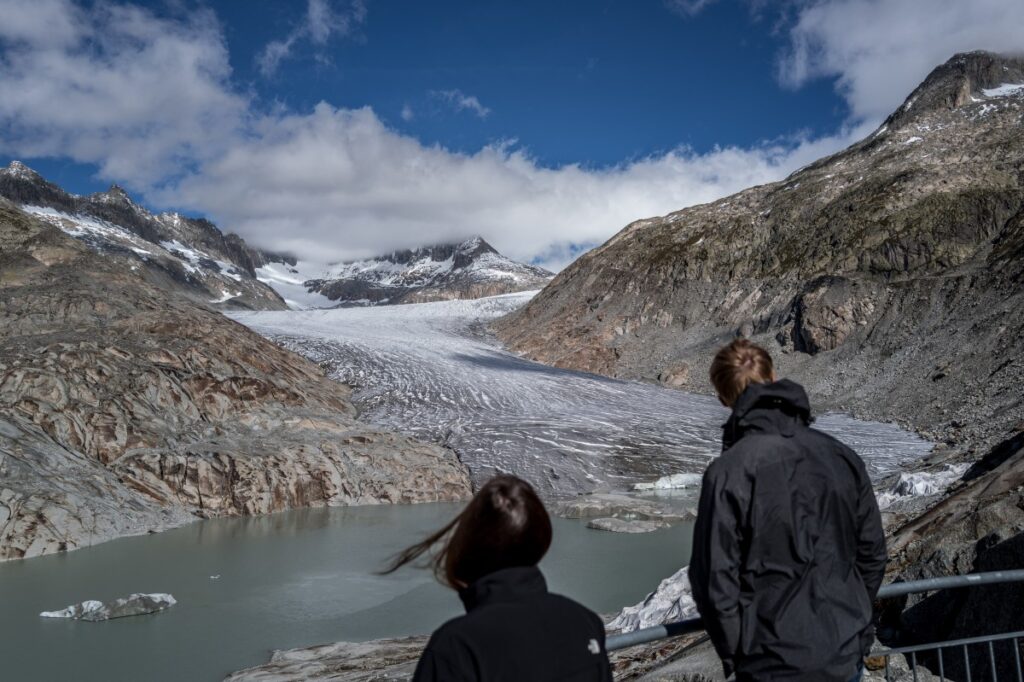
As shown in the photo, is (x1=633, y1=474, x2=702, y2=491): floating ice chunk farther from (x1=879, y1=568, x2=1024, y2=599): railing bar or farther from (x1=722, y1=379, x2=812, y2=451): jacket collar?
(x1=722, y1=379, x2=812, y2=451): jacket collar

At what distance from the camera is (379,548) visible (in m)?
15.6

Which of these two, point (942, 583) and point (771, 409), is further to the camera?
point (942, 583)

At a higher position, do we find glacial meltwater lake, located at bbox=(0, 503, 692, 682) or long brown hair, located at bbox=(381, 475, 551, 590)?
long brown hair, located at bbox=(381, 475, 551, 590)

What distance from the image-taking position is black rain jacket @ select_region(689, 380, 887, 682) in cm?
277

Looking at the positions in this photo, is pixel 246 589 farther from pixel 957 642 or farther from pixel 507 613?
pixel 507 613

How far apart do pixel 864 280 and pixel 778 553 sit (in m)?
35.0

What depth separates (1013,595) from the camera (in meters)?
4.53

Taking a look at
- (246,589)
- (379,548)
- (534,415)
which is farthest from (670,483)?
(246,589)

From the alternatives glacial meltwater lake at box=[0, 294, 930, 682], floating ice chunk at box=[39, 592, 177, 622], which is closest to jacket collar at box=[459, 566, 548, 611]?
glacial meltwater lake at box=[0, 294, 930, 682]

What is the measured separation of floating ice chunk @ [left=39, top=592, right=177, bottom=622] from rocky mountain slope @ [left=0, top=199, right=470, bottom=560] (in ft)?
12.6

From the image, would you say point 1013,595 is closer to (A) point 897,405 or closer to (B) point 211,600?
(B) point 211,600

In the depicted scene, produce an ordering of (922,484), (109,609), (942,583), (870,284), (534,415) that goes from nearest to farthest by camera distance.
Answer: (942,583) < (109,609) < (922,484) < (534,415) < (870,284)

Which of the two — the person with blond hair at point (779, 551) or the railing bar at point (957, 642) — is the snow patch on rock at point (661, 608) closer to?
the railing bar at point (957, 642)

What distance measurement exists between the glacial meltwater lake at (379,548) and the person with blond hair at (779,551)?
833cm
